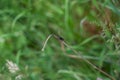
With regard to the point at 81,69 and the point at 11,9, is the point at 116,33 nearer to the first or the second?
the point at 81,69

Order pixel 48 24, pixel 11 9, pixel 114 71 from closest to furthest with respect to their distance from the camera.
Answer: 1. pixel 114 71
2. pixel 11 9
3. pixel 48 24

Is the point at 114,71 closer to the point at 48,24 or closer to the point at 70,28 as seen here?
the point at 70,28

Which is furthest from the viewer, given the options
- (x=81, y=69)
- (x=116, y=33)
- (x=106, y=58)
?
(x=81, y=69)

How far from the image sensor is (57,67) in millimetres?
→ 2459

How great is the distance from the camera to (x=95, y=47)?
8.27 ft

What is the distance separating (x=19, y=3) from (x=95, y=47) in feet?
1.90

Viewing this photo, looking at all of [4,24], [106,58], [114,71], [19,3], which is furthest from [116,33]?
[4,24]

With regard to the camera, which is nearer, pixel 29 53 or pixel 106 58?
pixel 106 58

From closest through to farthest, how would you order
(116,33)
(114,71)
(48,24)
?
(116,33), (114,71), (48,24)

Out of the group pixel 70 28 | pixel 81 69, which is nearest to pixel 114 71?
pixel 81 69

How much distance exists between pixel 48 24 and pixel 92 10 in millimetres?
329

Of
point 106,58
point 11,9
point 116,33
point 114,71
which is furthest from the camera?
point 11,9

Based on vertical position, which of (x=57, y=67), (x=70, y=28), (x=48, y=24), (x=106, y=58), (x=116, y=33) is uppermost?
(x=48, y=24)

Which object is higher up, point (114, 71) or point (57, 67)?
point (57, 67)
